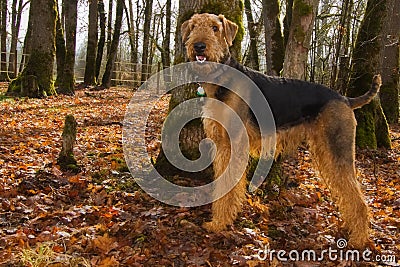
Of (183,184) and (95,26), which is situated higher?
(95,26)

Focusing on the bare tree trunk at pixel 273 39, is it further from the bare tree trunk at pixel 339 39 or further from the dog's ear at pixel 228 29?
the dog's ear at pixel 228 29

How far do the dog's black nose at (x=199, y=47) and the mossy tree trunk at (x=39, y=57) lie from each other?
11825 millimetres

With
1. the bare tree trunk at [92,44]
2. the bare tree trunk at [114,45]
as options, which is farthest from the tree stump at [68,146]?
the bare tree trunk at [114,45]

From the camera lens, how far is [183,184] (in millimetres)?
5242

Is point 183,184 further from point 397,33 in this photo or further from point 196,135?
point 397,33

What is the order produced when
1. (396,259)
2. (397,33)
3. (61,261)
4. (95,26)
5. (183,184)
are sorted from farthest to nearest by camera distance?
(95,26) < (397,33) < (183,184) < (396,259) < (61,261)

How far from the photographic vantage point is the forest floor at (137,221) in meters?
3.71

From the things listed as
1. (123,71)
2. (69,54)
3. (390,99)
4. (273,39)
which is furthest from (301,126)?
(123,71)

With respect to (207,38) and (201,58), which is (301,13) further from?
(201,58)

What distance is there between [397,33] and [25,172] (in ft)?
37.5

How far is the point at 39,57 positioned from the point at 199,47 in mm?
12064

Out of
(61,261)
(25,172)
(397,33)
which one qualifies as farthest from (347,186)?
(397,33)

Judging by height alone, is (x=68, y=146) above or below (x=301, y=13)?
below

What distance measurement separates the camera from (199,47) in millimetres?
3969
